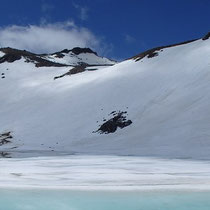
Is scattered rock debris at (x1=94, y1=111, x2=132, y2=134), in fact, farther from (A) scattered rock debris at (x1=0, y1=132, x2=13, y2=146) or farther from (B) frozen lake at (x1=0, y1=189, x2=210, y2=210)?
(B) frozen lake at (x1=0, y1=189, x2=210, y2=210)

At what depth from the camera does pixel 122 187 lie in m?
11.8

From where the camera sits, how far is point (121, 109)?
39.0m

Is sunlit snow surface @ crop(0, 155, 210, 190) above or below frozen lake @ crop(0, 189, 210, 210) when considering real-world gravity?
above

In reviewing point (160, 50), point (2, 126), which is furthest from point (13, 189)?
point (160, 50)

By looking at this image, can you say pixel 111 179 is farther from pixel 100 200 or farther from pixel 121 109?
pixel 121 109

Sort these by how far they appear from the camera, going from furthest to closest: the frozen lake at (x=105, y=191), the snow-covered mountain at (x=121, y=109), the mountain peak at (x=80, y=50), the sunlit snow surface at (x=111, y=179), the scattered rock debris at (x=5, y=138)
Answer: the mountain peak at (x=80, y=50) → the scattered rock debris at (x=5, y=138) → the snow-covered mountain at (x=121, y=109) → the sunlit snow surface at (x=111, y=179) → the frozen lake at (x=105, y=191)

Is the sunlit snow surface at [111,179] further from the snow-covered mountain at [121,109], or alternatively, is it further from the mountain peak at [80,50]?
the mountain peak at [80,50]

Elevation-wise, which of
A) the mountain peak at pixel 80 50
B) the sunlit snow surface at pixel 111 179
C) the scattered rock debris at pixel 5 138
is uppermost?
the mountain peak at pixel 80 50

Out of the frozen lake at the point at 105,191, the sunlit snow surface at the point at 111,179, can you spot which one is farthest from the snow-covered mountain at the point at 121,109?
the frozen lake at the point at 105,191

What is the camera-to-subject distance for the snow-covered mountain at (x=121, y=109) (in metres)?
29.2

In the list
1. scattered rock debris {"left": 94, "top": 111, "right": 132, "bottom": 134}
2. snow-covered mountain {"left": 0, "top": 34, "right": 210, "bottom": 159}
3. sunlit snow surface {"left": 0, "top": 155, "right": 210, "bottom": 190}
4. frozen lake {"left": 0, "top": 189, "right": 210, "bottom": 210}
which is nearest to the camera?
frozen lake {"left": 0, "top": 189, "right": 210, "bottom": 210}

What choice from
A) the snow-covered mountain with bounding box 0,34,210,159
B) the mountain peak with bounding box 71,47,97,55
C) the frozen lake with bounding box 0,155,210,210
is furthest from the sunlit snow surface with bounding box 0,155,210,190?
the mountain peak with bounding box 71,47,97,55

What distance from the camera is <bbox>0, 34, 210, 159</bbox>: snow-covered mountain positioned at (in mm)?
29230

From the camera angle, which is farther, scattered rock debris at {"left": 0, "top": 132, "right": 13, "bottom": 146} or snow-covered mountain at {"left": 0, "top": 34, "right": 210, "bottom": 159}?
scattered rock debris at {"left": 0, "top": 132, "right": 13, "bottom": 146}
